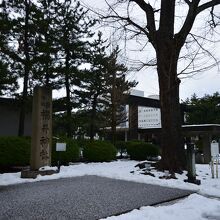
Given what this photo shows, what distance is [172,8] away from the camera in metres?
13.9

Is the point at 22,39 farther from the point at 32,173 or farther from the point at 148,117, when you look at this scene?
the point at 148,117

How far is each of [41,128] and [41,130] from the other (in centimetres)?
9

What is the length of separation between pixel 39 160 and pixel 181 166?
5.61m

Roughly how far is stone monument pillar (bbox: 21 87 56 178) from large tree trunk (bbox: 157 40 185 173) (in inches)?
185

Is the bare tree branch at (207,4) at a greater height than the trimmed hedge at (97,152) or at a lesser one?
greater

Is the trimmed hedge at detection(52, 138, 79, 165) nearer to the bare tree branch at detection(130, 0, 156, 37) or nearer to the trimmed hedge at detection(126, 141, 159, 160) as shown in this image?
the trimmed hedge at detection(126, 141, 159, 160)

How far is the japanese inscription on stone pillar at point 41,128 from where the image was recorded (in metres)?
12.7

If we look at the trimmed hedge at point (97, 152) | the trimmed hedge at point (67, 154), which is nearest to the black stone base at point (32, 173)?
the trimmed hedge at point (67, 154)

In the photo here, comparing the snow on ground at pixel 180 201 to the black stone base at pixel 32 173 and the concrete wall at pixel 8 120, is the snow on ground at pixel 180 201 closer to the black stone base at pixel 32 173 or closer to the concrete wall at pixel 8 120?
the black stone base at pixel 32 173

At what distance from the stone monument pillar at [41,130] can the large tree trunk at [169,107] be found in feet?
15.4

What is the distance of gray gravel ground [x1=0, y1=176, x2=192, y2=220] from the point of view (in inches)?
245

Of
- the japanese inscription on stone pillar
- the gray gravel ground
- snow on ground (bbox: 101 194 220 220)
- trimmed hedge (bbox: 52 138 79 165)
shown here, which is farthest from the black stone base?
snow on ground (bbox: 101 194 220 220)

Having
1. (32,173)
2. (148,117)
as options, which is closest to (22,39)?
(32,173)

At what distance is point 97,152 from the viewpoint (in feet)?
63.7
